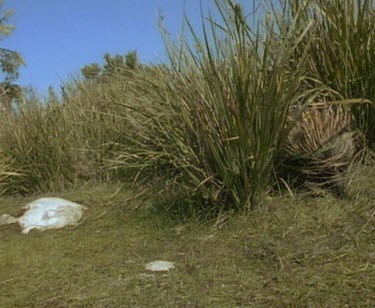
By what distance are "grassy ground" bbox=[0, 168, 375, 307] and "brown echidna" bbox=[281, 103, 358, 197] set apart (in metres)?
0.21

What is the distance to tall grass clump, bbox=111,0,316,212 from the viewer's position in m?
4.16

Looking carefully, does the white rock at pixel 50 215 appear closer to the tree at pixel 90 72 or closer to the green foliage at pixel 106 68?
the green foliage at pixel 106 68

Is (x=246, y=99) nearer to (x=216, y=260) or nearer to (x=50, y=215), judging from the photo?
(x=216, y=260)

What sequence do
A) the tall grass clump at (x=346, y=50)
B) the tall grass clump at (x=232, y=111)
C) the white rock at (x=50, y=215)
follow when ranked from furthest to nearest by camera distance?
1. the white rock at (x=50, y=215)
2. the tall grass clump at (x=346, y=50)
3. the tall grass clump at (x=232, y=111)

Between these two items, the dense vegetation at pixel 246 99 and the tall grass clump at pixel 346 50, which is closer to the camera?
the dense vegetation at pixel 246 99

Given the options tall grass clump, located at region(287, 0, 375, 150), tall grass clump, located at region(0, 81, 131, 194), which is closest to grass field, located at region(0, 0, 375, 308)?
tall grass clump, located at region(287, 0, 375, 150)

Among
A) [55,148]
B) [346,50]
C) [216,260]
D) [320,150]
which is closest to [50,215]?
[55,148]

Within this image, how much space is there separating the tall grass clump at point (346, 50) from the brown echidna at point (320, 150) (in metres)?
0.38

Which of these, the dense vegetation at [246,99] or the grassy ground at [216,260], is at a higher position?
the dense vegetation at [246,99]

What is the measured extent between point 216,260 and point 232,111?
1218 millimetres

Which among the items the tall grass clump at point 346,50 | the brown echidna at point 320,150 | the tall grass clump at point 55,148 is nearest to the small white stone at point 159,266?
the brown echidna at point 320,150

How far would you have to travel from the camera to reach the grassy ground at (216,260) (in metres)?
3.10

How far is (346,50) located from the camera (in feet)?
16.2

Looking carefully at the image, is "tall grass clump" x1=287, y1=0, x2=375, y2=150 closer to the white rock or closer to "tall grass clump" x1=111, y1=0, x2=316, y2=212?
"tall grass clump" x1=111, y1=0, x2=316, y2=212
